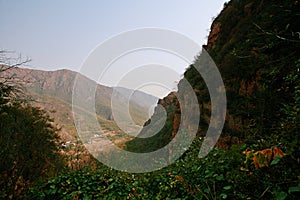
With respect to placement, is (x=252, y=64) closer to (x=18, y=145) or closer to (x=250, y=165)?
(x=250, y=165)

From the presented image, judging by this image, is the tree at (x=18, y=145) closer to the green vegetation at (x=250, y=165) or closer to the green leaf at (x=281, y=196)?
the green vegetation at (x=250, y=165)

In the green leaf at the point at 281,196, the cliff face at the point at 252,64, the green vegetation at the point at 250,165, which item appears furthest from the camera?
the cliff face at the point at 252,64

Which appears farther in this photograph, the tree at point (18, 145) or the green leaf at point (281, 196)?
the tree at point (18, 145)

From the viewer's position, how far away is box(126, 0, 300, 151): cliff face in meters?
4.41

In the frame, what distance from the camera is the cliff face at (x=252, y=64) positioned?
14.5 feet

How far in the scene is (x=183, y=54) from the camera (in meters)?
12.1

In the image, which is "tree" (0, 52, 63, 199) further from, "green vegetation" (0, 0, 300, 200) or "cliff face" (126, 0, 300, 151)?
"cliff face" (126, 0, 300, 151)

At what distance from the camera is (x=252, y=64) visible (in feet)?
26.1

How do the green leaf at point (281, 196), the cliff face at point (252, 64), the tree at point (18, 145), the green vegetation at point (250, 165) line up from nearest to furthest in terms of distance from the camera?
the green leaf at point (281, 196) → the green vegetation at point (250, 165) → the cliff face at point (252, 64) → the tree at point (18, 145)

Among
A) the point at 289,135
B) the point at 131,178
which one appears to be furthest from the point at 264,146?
the point at 131,178

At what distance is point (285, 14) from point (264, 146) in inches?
144

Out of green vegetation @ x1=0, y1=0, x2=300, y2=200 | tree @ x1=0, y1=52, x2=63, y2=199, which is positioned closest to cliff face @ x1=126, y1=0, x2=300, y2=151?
green vegetation @ x1=0, y1=0, x2=300, y2=200

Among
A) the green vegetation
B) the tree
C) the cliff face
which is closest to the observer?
the green vegetation

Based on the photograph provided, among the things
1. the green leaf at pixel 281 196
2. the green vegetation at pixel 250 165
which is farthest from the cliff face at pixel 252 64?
the green leaf at pixel 281 196
